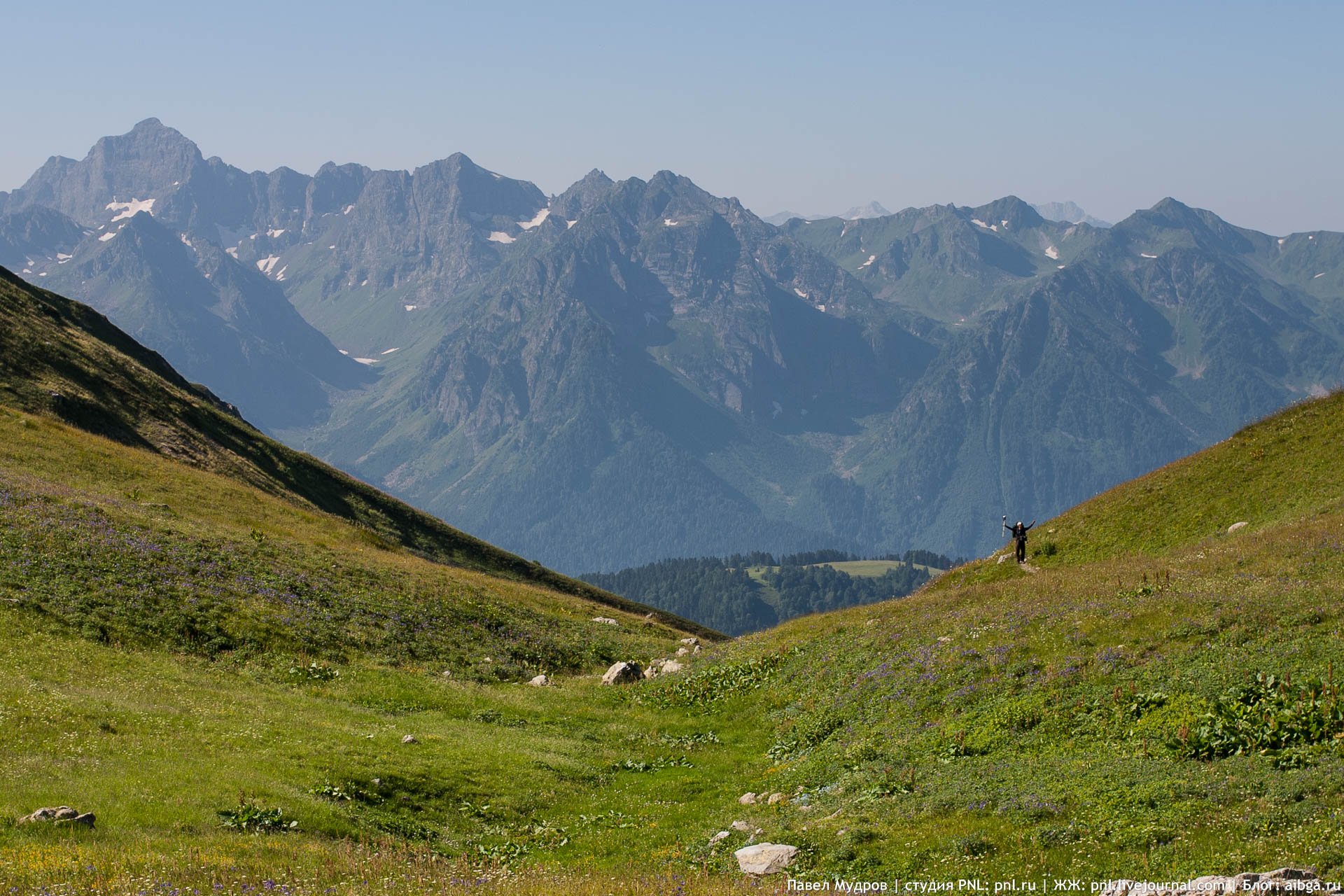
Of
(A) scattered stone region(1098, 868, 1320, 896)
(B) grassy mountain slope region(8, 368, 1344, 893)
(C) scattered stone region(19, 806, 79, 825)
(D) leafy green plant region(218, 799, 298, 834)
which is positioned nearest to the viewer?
(A) scattered stone region(1098, 868, 1320, 896)

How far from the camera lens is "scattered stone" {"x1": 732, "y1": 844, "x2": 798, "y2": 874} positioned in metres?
18.6

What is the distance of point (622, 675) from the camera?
41.6m

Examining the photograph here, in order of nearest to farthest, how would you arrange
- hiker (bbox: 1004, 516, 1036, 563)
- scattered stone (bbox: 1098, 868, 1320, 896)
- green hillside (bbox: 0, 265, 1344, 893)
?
scattered stone (bbox: 1098, 868, 1320, 896)
green hillside (bbox: 0, 265, 1344, 893)
hiker (bbox: 1004, 516, 1036, 563)

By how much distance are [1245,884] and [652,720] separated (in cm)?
2372

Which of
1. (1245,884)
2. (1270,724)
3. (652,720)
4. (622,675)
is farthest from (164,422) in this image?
(1245,884)

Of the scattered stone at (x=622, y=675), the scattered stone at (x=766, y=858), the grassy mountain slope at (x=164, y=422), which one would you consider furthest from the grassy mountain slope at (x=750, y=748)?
the grassy mountain slope at (x=164, y=422)

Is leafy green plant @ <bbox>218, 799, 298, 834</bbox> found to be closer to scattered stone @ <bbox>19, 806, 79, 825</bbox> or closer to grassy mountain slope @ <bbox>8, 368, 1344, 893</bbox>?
grassy mountain slope @ <bbox>8, 368, 1344, 893</bbox>

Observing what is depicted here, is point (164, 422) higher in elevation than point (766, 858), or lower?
higher

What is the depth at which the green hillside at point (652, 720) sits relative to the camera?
16969 mm

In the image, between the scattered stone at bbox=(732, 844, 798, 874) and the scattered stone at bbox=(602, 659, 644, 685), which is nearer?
the scattered stone at bbox=(732, 844, 798, 874)

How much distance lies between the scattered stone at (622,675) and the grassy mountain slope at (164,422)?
35.7m

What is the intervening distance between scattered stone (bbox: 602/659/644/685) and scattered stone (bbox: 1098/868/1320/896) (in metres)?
28.7

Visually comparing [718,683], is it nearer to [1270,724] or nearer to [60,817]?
[1270,724]

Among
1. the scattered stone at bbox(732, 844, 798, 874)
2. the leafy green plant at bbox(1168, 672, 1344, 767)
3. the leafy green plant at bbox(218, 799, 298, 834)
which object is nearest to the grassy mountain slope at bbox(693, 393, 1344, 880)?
the leafy green plant at bbox(1168, 672, 1344, 767)
